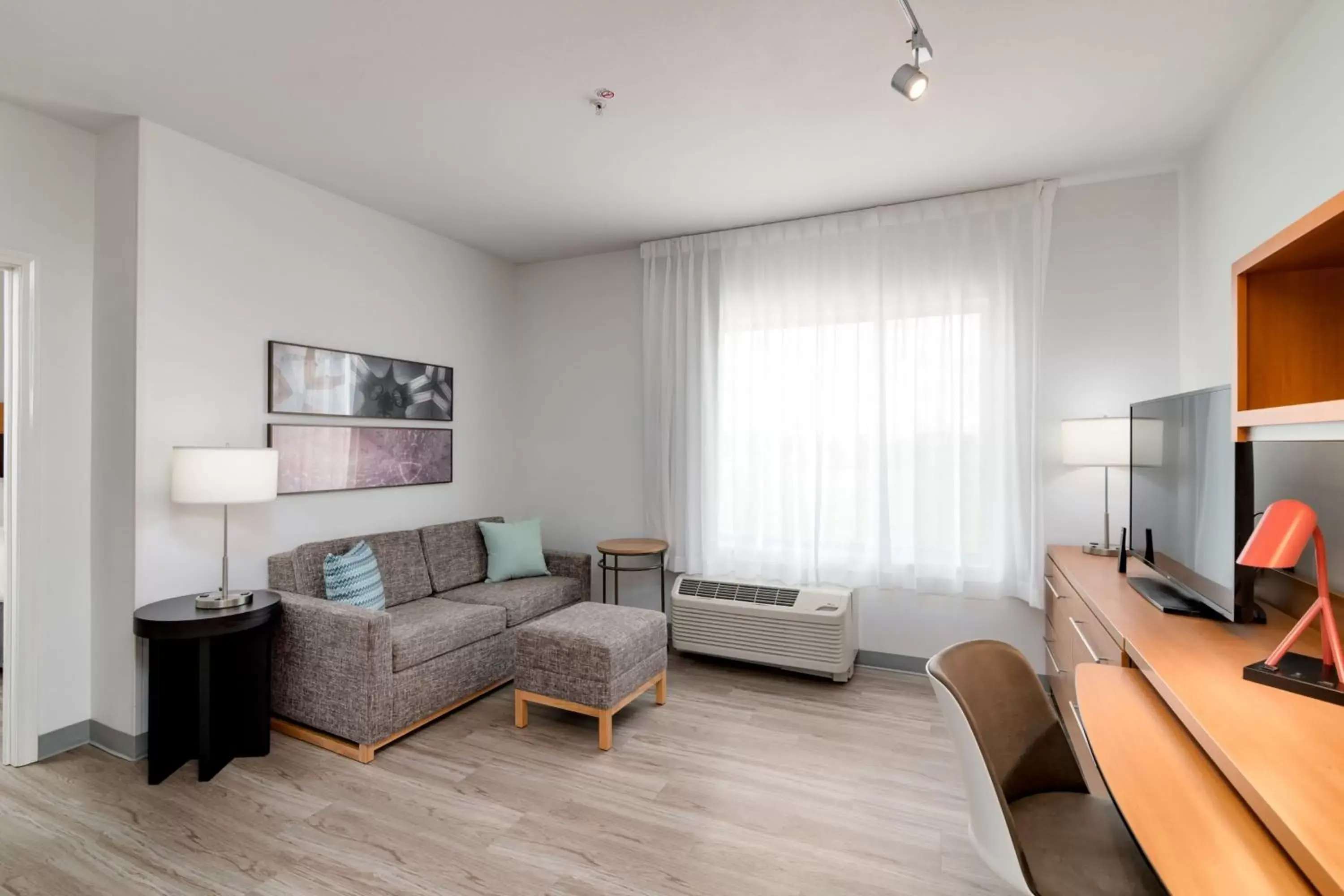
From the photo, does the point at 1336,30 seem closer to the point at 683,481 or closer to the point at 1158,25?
the point at 1158,25

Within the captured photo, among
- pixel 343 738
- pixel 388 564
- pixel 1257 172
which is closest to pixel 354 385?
pixel 388 564

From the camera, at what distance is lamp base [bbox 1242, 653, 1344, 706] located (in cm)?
137

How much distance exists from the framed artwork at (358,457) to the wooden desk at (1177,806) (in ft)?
11.8

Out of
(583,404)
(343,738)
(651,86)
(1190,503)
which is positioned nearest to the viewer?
(1190,503)

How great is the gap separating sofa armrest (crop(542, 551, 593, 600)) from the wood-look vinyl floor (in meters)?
1.19

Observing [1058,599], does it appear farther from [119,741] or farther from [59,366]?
[59,366]

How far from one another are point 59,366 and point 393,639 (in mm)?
1899

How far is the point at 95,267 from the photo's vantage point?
2889mm

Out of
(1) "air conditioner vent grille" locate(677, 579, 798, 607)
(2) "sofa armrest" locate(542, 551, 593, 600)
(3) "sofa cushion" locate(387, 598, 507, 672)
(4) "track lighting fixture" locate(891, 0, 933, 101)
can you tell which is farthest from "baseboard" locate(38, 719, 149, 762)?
(4) "track lighting fixture" locate(891, 0, 933, 101)

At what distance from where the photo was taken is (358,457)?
12.3 feet

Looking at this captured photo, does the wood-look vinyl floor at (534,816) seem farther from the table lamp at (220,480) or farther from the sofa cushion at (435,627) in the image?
the table lamp at (220,480)

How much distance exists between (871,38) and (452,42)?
1470mm

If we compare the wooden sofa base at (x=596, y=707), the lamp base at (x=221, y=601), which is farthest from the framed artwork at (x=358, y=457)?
the wooden sofa base at (x=596, y=707)

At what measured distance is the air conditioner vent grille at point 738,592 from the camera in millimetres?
3812
